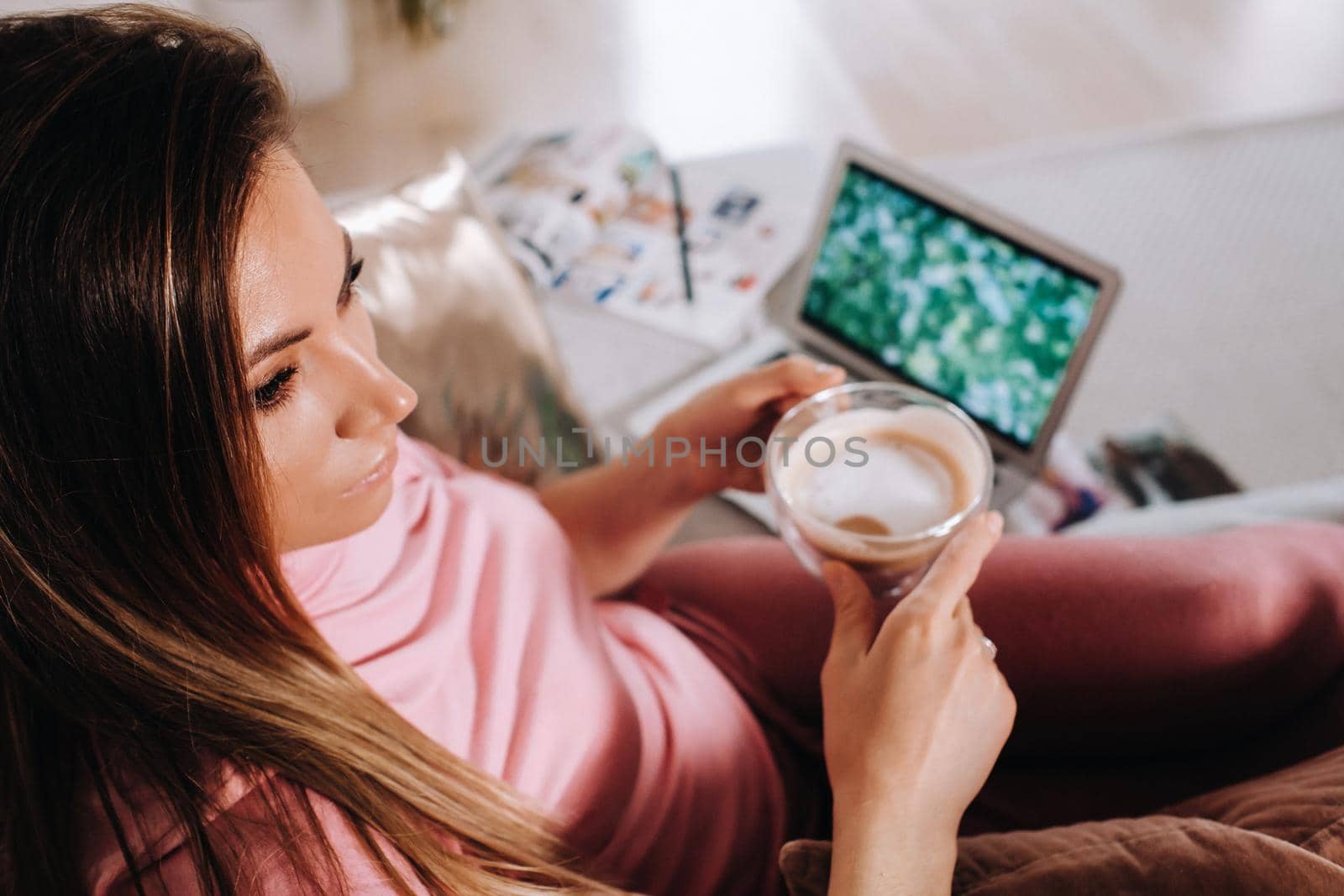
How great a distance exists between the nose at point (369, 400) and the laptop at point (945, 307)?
2.19ft

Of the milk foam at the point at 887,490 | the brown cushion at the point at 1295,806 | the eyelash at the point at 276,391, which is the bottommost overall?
the brown cushion at the point at 1295,806

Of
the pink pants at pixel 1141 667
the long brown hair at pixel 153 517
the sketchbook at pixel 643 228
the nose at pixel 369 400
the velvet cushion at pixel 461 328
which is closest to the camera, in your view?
the long brown hair at pixel 153 517

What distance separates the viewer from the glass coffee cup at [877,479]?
745mm

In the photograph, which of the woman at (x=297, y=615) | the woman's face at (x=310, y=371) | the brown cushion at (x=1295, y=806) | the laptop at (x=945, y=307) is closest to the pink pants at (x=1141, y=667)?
the woman at (x=297, y=615)

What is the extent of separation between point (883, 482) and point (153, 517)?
52cm

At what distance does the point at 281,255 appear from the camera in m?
0.57

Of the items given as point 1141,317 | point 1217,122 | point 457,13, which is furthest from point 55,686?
point 457,13

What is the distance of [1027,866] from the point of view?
0.67 m

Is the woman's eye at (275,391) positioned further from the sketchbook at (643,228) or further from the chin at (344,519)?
the sketchbook at (643,228)

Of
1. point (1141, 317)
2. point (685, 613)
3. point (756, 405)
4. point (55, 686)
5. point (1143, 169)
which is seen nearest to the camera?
point (55, 686)

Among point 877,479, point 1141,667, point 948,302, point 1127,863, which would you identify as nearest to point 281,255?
point 877,479

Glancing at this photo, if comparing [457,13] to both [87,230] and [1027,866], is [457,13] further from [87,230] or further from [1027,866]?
[1027,866]

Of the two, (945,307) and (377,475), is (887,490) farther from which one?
(945,307)

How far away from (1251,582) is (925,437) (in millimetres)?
338
